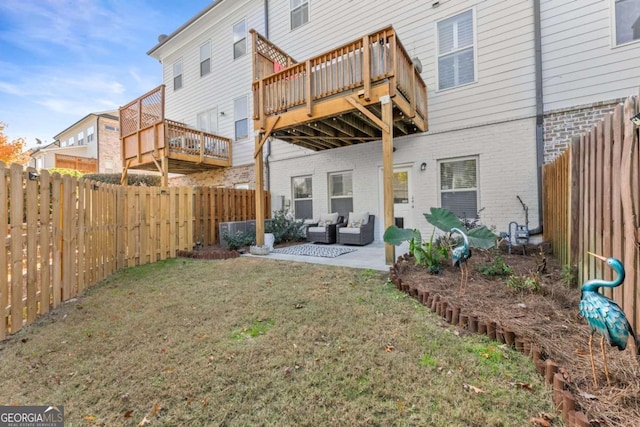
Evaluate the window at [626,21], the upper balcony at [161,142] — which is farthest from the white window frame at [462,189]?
the upper balcony at [161,142]

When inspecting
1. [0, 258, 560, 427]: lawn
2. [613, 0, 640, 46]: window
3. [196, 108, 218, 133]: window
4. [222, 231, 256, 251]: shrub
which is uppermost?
[196, 108, 218, 133]: window

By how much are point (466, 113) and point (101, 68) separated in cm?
1845

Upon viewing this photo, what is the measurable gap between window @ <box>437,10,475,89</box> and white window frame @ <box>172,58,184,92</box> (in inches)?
449

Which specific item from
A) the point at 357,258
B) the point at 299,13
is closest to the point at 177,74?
the point at 299,13

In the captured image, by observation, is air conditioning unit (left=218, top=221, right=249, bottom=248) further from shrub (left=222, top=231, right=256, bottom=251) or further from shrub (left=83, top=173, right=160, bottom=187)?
shrub (left=83, top=173, right=160, bottom=187)

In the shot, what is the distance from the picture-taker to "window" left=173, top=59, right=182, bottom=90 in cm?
1319

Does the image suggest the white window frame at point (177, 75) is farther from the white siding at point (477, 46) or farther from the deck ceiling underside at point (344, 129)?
the deck ceiling underside at point (344, 129)

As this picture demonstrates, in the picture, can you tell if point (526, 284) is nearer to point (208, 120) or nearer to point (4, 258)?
point (4, 258)

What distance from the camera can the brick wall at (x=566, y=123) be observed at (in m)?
5.58

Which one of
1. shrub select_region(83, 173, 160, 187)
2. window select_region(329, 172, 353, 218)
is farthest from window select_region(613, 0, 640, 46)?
shrub select_region(83, 173, 160, 187)

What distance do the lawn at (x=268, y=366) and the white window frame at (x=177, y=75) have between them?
12539mm

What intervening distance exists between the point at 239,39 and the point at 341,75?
764 centimetres

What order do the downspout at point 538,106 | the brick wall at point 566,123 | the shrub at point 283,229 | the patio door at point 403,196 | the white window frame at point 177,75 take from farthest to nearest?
the white window frame at point 177,75 → the shrub at point 283,229 → the patio door at point 403,196 → the downspout at point 538,106 → the brick wall at point 566,123

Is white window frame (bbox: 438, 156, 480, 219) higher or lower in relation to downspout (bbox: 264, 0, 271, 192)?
lower
